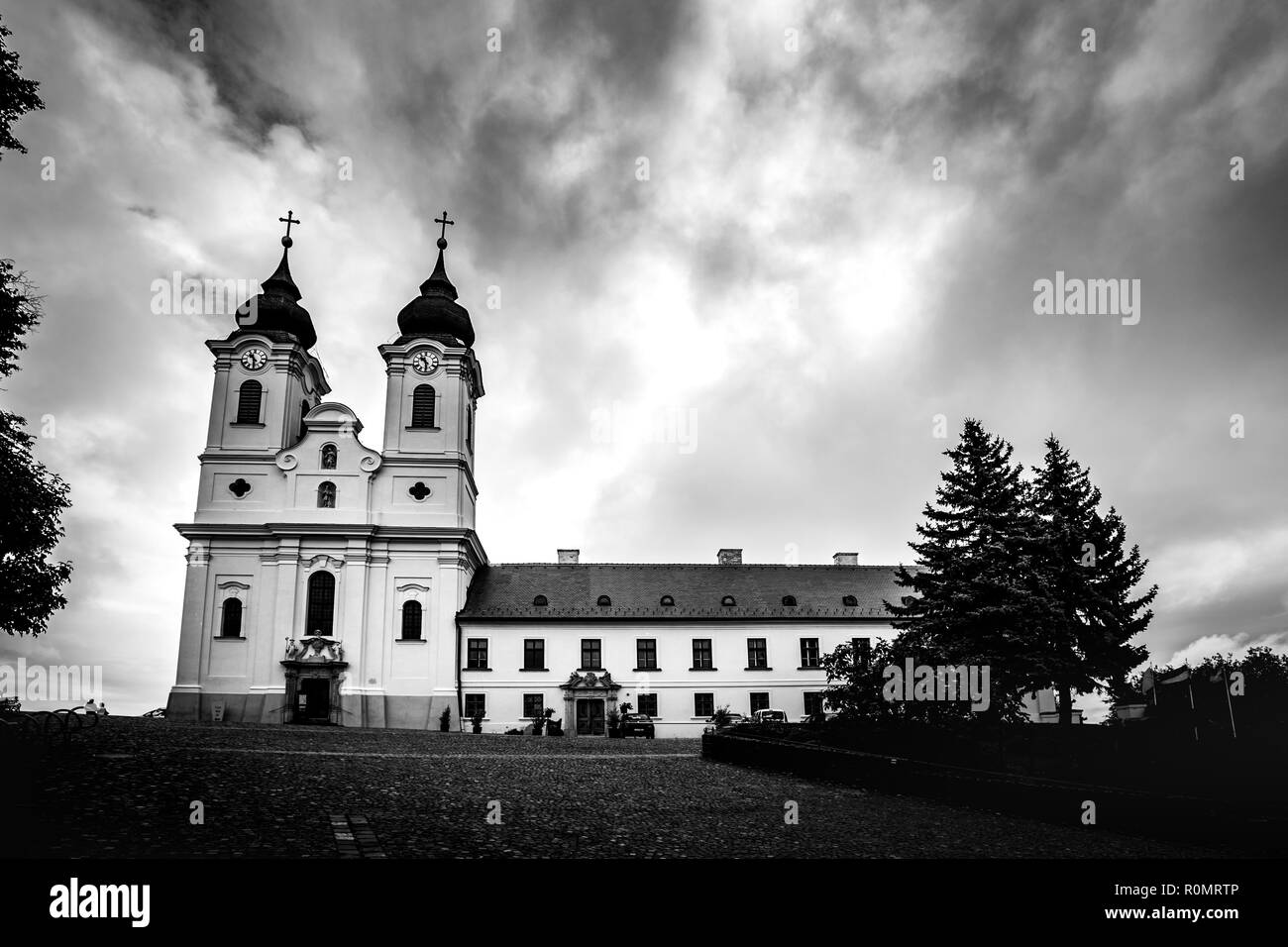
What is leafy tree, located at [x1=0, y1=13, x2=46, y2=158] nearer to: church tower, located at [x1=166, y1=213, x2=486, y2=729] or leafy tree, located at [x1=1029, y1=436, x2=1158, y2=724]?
leafy tree, located at [x1=1029, y1=436, x2=1158, y2=724]

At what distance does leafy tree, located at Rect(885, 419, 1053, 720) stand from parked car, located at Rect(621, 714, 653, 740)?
14521mm

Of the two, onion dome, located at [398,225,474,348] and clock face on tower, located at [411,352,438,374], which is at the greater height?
onion dome, located at [398,225,474,348]

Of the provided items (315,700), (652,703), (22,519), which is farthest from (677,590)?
(22,519)

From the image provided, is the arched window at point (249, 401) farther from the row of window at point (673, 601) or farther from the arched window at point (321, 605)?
the row of window at point (673, 601)

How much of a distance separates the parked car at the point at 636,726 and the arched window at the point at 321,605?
13.8 metres

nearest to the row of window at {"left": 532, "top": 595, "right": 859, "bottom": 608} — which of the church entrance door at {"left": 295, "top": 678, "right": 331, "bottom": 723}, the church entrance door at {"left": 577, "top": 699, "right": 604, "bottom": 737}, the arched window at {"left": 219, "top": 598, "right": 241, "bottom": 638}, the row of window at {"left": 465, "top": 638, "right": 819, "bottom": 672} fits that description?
the row of window at {"left": 465, "top": 638, "right": 819, "bottom": 672}

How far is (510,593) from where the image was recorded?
42.5 m

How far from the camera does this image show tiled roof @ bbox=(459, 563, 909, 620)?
41.7 meters

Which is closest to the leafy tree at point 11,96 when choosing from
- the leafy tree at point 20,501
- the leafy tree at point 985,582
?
the leafy tree at point 20,501

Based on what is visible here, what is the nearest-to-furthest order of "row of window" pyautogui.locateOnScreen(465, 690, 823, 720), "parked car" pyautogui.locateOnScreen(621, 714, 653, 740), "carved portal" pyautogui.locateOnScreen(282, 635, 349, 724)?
"parked car" pyautogui.locateOnScreen(621, 714, 653, 740) → "carved portal" pyautogui.locateOnScreen(282, 635, 349, 724) → "row of window" pyautogui.locateOnScreen(465, 690, 823, 720)

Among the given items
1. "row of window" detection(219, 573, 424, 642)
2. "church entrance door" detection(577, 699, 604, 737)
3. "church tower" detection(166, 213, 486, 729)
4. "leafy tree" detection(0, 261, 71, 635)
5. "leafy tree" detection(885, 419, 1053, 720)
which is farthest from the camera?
"church entrance door" detection(577, 699, 604, 737)

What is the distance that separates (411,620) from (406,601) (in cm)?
89

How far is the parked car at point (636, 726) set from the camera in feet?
117
